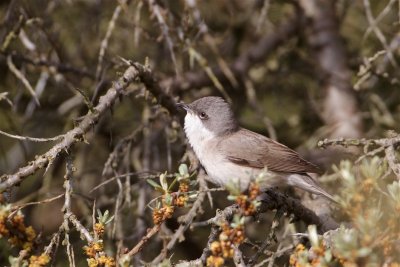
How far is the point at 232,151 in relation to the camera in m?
4.86

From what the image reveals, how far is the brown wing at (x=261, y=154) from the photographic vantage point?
462 cm

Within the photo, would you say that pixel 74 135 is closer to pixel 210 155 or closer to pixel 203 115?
pixel 210 155

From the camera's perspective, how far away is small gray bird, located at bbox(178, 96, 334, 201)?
4.53m

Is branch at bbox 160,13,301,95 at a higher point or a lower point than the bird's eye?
higher

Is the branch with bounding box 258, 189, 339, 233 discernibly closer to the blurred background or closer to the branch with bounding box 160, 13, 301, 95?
the blurred background

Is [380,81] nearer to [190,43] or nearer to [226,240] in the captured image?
[190,43]

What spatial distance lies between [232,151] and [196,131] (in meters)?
0.39

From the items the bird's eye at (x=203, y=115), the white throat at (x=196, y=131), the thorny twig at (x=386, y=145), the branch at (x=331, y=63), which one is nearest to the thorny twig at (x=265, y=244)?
the thorny twig at (x=386, y=145)

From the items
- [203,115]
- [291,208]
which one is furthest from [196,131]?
[291,208]

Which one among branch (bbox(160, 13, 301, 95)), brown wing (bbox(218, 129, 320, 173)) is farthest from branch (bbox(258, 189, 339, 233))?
branch (bbox(160, 13, 301, 95))

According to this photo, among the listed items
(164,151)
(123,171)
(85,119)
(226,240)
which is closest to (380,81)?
(164,151)

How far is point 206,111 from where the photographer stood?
16.5 ft

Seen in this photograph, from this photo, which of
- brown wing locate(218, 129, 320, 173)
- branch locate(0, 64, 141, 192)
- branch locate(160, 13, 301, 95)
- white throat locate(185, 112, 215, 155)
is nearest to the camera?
branch locate(0, 64, 141, 192)

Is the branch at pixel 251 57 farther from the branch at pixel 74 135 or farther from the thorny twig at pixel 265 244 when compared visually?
the thorny twig at pixel 265 244
